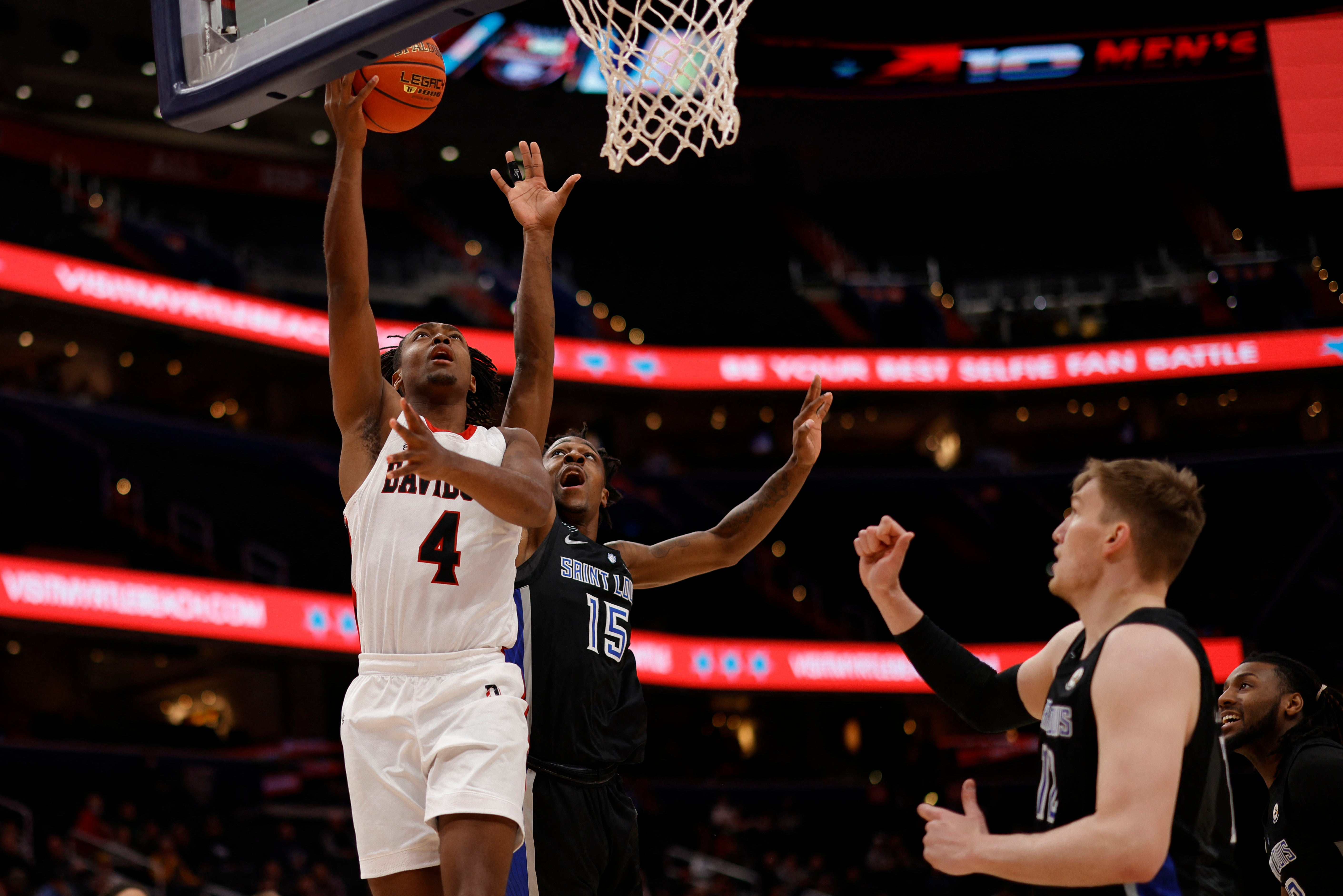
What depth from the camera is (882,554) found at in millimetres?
3389

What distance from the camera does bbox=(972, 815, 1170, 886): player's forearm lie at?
241cm

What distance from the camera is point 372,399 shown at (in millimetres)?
3697

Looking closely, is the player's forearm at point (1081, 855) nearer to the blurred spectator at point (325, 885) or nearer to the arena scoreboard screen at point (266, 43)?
the arena scoreboard screen at point (266, 43)

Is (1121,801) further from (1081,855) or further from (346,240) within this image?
(346,240)

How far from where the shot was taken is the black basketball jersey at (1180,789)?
262 centimetres

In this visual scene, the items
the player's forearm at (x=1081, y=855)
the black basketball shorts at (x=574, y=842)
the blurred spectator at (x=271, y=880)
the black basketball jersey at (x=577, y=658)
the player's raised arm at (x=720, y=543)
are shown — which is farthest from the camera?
the blurred spectator at (x=271, y=880)

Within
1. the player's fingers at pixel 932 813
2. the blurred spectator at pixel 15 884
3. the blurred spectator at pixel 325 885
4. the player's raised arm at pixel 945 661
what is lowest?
the blurred spectator at pixel 325 885

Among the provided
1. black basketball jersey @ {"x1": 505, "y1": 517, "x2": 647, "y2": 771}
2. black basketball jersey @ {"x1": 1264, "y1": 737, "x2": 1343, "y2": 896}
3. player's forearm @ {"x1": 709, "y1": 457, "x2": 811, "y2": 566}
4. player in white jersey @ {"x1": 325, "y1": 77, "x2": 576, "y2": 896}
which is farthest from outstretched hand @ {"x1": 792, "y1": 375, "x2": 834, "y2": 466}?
black basketball jersey @ {"x1": 1264, "y1": 737, "x2": 1343, "y2": 896}

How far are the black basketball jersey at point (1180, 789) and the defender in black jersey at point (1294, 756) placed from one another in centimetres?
175

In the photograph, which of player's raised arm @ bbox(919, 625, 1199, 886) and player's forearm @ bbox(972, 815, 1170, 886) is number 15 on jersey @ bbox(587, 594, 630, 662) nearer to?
player's raised arm @ bbox(919, 625, 1199, 886)

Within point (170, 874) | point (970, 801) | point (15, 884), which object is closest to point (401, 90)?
point (970, 801)

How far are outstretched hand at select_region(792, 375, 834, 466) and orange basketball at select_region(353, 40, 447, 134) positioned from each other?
5.23 ft

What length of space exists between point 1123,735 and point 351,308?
7.20 ft

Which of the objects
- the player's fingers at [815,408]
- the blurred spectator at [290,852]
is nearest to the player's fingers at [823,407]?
the player's fingers at [815,408]
